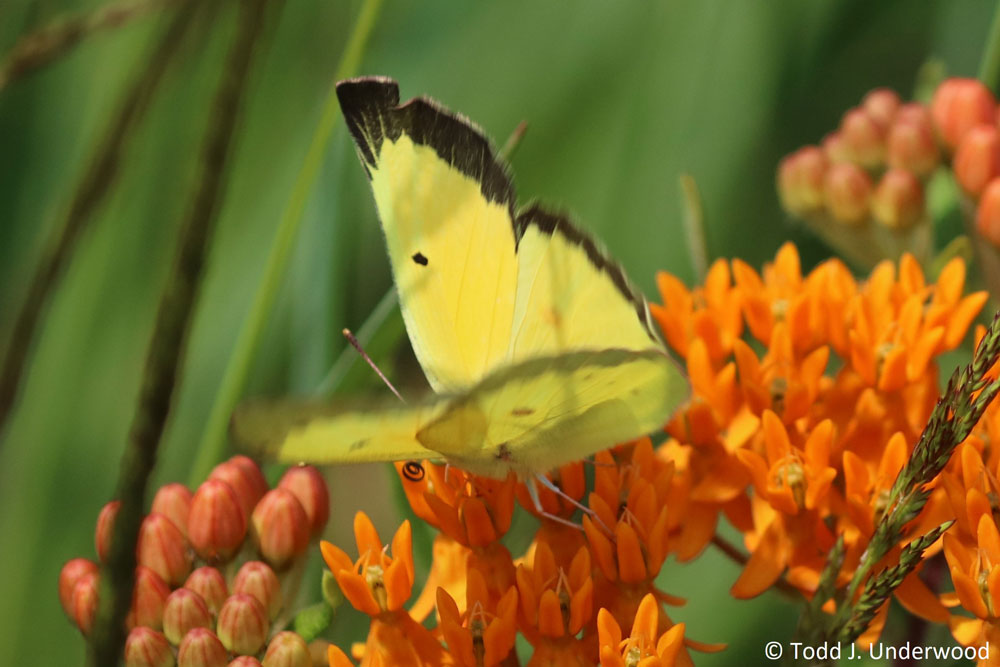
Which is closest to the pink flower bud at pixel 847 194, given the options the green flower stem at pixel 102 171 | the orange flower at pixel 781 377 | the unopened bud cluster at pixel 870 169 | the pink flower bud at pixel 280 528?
the unopened bud cluster at pixel 870 169

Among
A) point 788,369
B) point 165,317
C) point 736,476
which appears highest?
point 165,317

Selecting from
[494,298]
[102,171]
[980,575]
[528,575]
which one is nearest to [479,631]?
[528,575]

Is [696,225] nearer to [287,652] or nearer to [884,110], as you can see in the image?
[884,110]

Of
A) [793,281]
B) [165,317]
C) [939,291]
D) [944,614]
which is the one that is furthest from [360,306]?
[165,317]

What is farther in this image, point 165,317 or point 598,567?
point 598,567

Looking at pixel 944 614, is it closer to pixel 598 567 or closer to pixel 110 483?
pixel 598 567

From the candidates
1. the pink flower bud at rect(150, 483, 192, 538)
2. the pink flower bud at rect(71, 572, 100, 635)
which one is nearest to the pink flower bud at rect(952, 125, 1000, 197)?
the pink flower bud at rect(150, 483, 192, 538)

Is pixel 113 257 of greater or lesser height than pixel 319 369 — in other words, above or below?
above
